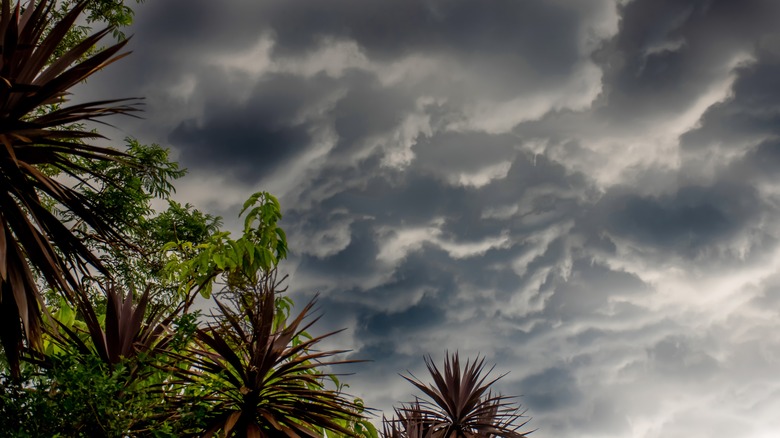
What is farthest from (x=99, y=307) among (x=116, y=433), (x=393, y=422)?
(x=116, y=433)

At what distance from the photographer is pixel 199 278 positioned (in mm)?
8961

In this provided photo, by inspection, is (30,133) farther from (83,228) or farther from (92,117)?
(83,228)

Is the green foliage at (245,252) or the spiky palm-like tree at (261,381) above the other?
the green foliage at (245,252)

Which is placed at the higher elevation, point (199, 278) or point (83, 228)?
point (83, 228)

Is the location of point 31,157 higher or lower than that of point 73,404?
higher

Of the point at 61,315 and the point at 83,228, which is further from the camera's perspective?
the point at 83,228

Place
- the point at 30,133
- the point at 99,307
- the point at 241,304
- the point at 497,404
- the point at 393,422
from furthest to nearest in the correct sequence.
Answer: the point at 99,307 < the point at 497,404 < the point at 393,422 < the point at 241,304 < the point at 30,133

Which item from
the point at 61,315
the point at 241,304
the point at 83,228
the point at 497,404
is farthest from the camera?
the point at 83,228

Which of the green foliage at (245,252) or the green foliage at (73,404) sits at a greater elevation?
the green foliage at (245,252)

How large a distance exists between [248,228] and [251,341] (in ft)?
7.86

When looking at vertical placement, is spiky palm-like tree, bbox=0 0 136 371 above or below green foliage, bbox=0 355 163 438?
above

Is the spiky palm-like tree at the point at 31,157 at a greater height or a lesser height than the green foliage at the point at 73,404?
greater

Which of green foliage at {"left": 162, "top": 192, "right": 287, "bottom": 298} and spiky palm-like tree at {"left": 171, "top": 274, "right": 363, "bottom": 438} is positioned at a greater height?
green foliage at {"left": 162, "top": 192, "right": 287, "bottom": 298}

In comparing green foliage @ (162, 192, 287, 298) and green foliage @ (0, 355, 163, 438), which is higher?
green foliage @ (162, 192, 287, 298)
